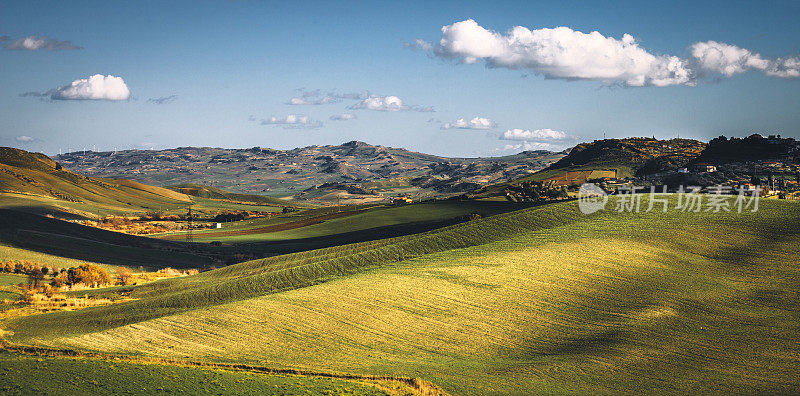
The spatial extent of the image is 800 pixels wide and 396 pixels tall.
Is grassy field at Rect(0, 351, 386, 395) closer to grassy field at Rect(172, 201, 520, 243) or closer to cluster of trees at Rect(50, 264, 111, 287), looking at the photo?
cluster of trees at Rect(50, 264, 111, 287)

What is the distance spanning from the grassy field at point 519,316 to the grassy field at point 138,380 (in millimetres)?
2965

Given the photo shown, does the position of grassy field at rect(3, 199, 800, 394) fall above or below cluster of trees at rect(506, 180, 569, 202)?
below

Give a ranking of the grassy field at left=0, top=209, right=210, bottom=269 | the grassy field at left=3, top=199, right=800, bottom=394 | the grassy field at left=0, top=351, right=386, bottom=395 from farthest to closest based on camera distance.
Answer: the grassy field at left=0, top=209, right=210, bottom=269
the grassy field at left=3, top=199, right=800, bottom=394
the grassy field at left=0, top=351, right=386, bottom=395

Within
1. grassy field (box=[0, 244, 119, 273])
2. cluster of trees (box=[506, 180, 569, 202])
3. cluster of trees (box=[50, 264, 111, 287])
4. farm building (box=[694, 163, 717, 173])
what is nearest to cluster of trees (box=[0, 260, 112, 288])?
cluster of trees (box=[50, 264, 111, 287])

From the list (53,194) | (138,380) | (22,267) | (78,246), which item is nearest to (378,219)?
(78,246)

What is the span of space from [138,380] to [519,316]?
956 inches

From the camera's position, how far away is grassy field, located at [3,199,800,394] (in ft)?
98.5

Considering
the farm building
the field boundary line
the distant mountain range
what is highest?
the farm building

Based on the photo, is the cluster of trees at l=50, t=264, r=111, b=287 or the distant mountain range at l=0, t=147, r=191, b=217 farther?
the distant mountain range at l=0, t=147, r=191, b=217

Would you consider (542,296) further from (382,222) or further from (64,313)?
(382,222)

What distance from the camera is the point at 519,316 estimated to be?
132ft

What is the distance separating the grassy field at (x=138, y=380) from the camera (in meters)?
24.0

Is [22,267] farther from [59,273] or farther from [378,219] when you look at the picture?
[378,219]

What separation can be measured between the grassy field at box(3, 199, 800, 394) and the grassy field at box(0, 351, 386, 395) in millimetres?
2965
